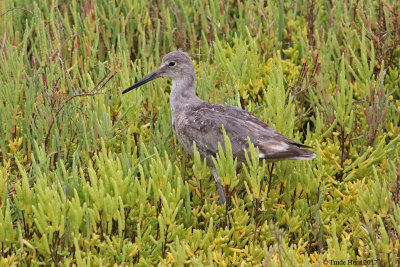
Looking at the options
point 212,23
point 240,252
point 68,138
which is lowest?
point 240,252

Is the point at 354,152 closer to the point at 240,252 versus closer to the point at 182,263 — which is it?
the point at 240,252

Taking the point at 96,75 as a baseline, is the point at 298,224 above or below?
below

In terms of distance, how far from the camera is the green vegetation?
3689 millimetres

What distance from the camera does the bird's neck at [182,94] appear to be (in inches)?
192

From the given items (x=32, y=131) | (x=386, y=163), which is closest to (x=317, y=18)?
(x=386, y=163)

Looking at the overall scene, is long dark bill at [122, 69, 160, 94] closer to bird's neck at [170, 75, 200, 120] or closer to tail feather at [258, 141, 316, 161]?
bird's neck at [170, 75, 200, 120]

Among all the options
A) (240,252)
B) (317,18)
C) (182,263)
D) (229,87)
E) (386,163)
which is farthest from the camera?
(317,18)

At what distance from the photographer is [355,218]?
13.2 feet

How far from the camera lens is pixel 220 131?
4.41 m

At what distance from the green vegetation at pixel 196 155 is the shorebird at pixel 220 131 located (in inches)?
4.7

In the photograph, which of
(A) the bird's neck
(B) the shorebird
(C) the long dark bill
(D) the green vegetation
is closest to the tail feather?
(B) the shorebird

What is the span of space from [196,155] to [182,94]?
1157mm

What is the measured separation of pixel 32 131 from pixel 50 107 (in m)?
0.22


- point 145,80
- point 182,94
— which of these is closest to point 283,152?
point 182,94
